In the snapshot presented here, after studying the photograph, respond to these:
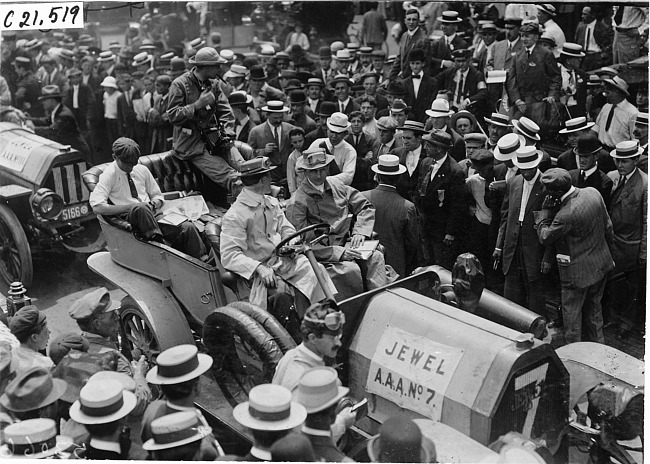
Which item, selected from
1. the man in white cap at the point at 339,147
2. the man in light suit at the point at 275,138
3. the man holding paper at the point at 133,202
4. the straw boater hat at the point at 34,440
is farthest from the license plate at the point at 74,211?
the straw boater hat at the point at 34,440

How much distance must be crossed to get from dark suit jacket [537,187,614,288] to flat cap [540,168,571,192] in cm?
10

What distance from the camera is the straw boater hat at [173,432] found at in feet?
14.8

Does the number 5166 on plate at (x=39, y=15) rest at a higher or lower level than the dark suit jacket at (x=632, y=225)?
higher

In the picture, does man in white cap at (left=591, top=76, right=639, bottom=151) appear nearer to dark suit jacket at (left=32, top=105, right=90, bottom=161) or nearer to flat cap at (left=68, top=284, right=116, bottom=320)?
flat cap at (left=68, top=284, right=116, bottom=320)

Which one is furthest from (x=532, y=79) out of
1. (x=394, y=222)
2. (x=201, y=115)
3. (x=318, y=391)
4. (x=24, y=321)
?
(x=24, y=321)

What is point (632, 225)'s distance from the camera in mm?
6387

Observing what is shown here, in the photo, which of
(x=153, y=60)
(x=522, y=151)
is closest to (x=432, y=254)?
(x=522, y=151)

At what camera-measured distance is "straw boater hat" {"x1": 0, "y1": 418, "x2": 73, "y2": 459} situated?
15.3 feet

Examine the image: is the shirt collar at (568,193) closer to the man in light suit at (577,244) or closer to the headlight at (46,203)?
the man in light suit at (577,244)

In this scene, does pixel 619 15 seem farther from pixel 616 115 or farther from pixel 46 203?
pixel 46 203

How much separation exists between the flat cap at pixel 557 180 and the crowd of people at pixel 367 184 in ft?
0.04

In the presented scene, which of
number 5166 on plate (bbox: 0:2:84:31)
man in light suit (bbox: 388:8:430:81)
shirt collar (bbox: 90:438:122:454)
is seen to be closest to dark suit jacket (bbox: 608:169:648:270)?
man in light suit (bbox: 388:8:430:81)

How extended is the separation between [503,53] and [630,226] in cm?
336

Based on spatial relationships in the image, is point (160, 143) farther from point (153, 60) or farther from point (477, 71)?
point (477, 71)
